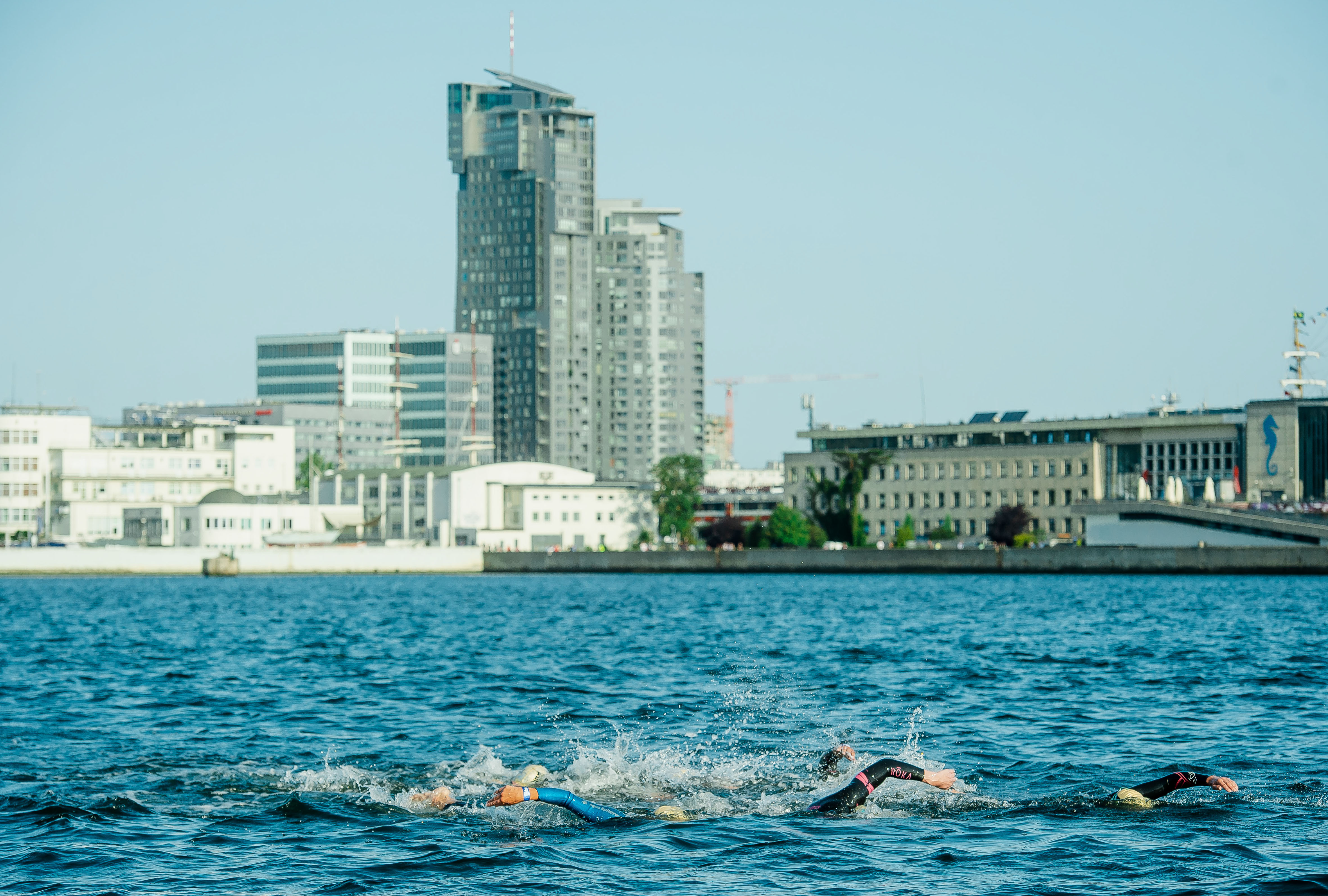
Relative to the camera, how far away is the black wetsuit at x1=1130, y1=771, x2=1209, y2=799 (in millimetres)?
19109

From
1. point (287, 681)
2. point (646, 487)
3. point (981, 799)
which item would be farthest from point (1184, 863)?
point (646, 487)

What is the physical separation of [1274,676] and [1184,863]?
2087 cm

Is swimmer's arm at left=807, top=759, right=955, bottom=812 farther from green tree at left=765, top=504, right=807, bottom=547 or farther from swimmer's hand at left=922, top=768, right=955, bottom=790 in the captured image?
green tree at left=765, top=504, right=807, bottom=547

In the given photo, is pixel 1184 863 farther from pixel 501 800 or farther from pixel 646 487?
pixel 646 487

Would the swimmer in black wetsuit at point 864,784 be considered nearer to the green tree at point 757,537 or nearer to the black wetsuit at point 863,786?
the black wetsuit at point 863,786

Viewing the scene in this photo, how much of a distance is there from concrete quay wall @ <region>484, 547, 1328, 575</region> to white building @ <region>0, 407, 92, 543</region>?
44767 millimetres

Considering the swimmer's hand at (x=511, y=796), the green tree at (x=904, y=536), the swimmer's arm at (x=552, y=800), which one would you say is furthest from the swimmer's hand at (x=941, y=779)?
the green tree at (x=904, y=536)

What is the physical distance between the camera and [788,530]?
155625 mm

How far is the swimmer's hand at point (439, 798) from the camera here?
20172mm

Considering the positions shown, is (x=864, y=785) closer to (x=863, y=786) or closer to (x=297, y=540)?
(x=863, y=786)

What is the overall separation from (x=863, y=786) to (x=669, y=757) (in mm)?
5169

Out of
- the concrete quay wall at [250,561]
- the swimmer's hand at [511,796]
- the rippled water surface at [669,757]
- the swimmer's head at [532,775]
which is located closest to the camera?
the rippled water surface at [669,757]

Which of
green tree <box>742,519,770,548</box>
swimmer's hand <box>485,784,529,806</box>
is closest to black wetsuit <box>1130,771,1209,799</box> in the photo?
swimmer's hand <box>485,784,529,806</box>

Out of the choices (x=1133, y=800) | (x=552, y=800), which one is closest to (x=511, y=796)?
(x=552, y=800)
